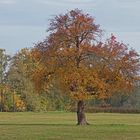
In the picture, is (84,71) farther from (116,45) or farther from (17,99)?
(17,99)

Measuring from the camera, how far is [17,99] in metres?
136

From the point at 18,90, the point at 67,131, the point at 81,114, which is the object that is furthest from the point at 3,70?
the point at 67,131

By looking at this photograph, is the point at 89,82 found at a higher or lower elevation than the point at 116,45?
lower

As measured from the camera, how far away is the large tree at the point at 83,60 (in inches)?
2190

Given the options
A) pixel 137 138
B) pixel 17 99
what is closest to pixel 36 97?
pixel 17 99

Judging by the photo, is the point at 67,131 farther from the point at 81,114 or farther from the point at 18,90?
the point at 18,90

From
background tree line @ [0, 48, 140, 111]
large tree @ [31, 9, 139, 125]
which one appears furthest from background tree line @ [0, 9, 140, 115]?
background tree line @ [0, 48, 140, 111]

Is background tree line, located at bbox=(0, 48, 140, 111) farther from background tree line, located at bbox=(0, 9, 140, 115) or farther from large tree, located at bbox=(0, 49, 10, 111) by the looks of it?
background tree line, located at bbox=(0, 9, 140, 115)

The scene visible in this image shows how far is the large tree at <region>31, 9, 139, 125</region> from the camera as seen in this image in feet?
182

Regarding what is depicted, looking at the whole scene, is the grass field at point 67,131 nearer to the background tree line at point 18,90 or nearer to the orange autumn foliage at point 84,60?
the orange autumn foliage at point 84,60

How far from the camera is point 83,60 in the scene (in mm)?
56656

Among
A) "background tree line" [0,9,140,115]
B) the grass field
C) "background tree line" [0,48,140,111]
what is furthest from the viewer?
"background tree line" [0,48,140,111]

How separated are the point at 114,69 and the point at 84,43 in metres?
3.97

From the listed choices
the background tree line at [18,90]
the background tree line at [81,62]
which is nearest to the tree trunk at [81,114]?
the background tree line at [81,62]
